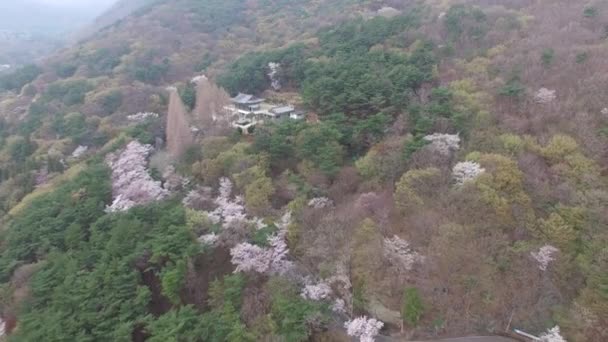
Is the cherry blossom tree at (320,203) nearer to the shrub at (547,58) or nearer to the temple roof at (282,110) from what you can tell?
the temple roof at (282,110)

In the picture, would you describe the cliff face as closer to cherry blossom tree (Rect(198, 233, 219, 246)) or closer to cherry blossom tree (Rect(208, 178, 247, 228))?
cherry blossom tree (Rect(208, 178, 247, 228))

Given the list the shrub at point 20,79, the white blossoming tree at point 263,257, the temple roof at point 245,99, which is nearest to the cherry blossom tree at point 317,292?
the white blossoming tree at point 263,257

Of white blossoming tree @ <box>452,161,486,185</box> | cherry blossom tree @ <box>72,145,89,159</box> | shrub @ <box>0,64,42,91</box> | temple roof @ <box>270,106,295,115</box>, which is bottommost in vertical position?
shrub @ <box>0,64,42,91</box>

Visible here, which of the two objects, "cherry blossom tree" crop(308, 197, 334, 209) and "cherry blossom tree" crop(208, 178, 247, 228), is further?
"cherry blossom tree" crop(208, 178, 247, 228)

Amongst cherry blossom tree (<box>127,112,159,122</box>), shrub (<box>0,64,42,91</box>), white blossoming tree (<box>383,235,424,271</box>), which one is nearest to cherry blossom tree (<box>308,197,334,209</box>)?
white blossoming tree (<box>383,235,424,271</box>)

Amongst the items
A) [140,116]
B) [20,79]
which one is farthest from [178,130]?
[20,79]

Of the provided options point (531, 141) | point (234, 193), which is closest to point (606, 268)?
point (531, 141)
